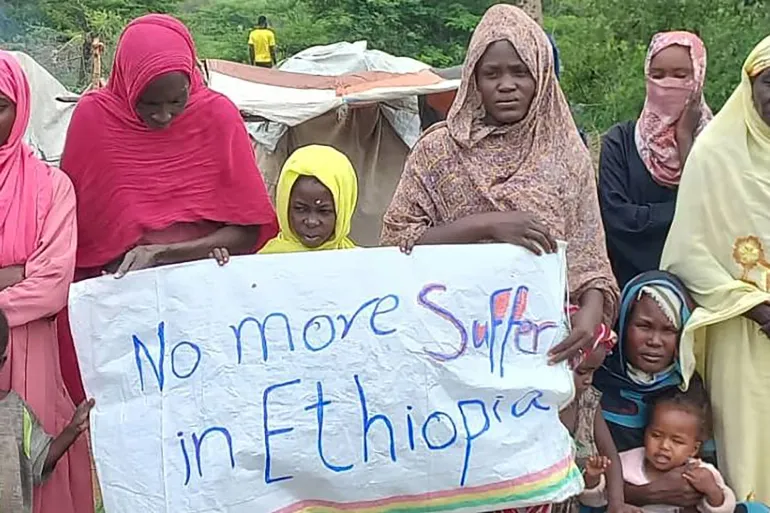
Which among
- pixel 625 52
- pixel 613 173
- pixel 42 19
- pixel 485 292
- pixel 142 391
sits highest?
pixel 42 19

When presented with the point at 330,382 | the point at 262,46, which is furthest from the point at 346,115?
the point at 262,46

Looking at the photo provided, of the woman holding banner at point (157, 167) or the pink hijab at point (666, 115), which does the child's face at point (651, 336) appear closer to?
the pink hijab at point (666, 115)

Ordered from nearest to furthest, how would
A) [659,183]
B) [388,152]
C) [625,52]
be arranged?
[659,183] → [388,152] → [625,52]

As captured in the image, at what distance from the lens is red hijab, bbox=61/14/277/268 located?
121 inches

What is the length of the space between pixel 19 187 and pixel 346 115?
5.79 metres

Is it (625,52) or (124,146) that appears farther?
(625,52)

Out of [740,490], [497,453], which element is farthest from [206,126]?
[740,490]

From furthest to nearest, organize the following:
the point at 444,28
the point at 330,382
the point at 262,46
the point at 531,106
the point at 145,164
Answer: the point at 444,28 → the point at 262,46 → the point at 145,164 → the point at 531,106 → the point at 330,382

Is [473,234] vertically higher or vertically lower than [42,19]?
lower

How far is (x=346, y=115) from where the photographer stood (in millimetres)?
8648

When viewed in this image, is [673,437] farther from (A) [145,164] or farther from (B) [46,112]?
(B) [46,112]

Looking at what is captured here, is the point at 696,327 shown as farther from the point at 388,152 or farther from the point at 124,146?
the point at 388,152

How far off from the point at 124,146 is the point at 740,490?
2.13 metres

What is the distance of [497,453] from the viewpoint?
282 cm
